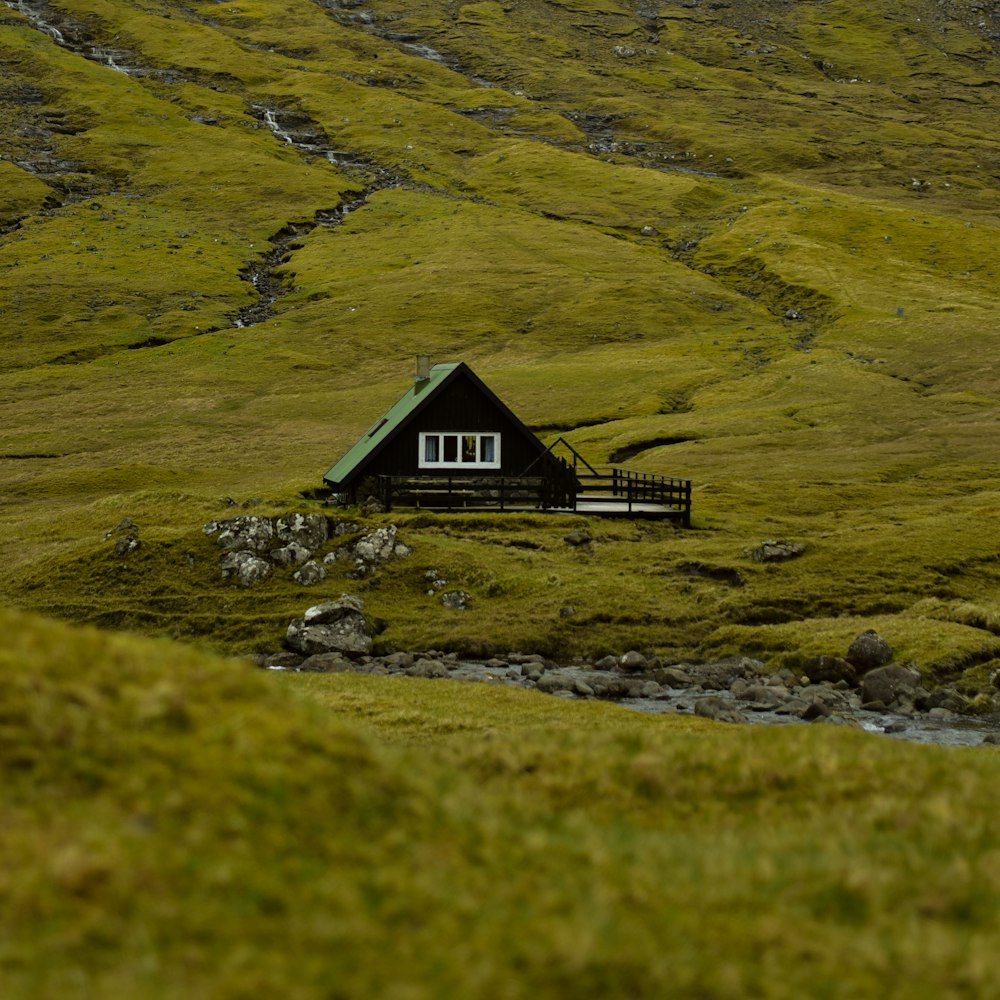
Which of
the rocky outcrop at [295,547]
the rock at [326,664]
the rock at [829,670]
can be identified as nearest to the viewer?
the rock at [829,670]

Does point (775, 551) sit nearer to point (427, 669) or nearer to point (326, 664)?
point (427, 669)

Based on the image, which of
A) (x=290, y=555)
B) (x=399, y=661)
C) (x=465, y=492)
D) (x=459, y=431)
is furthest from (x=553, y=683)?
(x=459, y=431)

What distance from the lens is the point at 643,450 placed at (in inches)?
4126

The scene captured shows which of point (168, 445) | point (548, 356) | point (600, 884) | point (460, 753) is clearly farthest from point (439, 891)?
point (548, 356)

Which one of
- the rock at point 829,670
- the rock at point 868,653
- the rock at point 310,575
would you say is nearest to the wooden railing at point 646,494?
the rock at point 310,575

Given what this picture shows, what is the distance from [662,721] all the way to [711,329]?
139145mm

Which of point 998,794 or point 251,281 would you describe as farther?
point 251,281

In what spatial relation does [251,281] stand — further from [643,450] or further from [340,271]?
[643,450]

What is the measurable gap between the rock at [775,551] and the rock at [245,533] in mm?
22834

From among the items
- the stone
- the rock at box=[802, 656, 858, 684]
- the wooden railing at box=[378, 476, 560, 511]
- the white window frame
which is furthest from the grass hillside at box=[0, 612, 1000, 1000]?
the white window frame

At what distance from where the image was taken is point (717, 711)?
Result: 3506cm

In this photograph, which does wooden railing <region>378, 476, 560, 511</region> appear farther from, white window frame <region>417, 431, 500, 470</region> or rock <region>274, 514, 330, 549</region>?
rock <region>274, 514, 330, 549</region>

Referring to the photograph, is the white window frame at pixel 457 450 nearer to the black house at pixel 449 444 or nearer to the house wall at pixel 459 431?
the black house at pixel 449 444

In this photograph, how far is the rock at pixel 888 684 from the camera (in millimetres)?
37594
